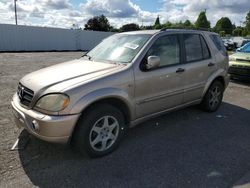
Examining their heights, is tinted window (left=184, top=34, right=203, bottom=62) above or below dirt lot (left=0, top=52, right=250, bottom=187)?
above

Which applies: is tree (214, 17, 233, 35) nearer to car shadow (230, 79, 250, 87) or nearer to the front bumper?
car shadow (230, 79, 250, 87)

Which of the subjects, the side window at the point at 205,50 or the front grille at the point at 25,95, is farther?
the side window at the point at 205,50

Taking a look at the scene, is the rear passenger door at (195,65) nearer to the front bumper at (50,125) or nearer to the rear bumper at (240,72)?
the front bumper at (50,125)

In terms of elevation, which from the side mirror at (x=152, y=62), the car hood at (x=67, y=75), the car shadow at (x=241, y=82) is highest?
the side mirror at (x=152, y=62)

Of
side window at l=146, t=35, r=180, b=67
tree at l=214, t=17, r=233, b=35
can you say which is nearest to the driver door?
side window at l=146, t=35, r=180, b=67

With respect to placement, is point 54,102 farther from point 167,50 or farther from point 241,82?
point 241,82

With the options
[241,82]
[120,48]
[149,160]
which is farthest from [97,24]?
[149,160]

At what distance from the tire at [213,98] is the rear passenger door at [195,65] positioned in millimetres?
348

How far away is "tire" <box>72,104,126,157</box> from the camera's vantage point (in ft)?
11.1

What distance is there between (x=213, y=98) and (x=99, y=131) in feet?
10.5

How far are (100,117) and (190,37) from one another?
2.62 metres

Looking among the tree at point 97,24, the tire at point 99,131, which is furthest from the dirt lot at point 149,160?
the tree at point 97,24

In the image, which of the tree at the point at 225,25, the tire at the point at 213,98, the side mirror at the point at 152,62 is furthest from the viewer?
the tree at the point at 225,25

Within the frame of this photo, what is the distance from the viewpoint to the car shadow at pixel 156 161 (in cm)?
317
